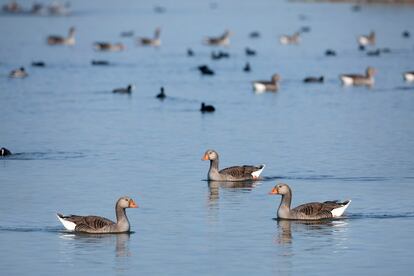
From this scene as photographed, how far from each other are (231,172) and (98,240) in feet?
22.7

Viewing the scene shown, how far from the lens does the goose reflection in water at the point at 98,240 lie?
879 inches

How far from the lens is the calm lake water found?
21.8m

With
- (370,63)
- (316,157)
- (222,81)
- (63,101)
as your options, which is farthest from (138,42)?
(316,157)

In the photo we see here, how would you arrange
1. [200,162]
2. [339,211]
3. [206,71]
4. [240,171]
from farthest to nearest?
[206,71] < [200,162] < [240,171] < [339,211]

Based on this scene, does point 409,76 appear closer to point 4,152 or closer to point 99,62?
point 99,62

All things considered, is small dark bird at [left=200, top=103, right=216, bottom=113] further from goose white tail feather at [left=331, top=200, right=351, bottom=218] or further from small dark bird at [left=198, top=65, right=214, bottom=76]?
goose white tail feather at [left=331, top=200, right=351, bottom=218]

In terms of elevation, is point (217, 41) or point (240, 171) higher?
point (217, 41)

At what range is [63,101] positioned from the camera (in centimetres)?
4888

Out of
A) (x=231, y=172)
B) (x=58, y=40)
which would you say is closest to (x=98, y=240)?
(x=231, y=172)

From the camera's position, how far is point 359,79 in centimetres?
5494

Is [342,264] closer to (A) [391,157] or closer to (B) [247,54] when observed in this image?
(A) [391,157]

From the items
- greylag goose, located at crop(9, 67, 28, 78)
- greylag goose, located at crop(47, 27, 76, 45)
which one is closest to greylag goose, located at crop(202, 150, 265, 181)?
greylag goose, located at crop(9, 67, 28, 78)

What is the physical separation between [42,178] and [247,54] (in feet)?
147

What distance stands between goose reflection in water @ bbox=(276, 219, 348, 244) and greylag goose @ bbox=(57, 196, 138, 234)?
2.76 meters
